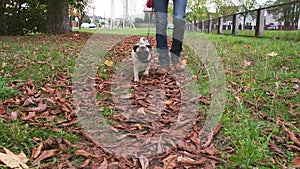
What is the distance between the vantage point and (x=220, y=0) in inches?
1161

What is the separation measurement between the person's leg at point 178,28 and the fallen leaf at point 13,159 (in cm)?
196

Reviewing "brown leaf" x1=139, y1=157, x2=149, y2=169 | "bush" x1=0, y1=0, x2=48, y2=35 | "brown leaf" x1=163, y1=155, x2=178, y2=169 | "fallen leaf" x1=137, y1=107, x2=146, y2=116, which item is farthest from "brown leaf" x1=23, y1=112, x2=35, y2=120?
"bush" x1=0, y1=0, x2=48, y2=35

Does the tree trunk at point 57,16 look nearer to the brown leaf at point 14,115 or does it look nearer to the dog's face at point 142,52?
the dog's face at point 142,52

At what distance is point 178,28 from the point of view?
10.6 ft

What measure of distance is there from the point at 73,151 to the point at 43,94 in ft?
3.12

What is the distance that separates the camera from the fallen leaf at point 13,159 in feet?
4.23

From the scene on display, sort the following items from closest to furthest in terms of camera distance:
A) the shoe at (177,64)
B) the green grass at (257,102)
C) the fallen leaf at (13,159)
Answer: the fallen leaf at (13,159), the green grass at (257,102), the shoe at (177,64)

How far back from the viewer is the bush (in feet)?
29.5

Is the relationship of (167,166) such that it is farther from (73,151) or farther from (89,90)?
(89,90)

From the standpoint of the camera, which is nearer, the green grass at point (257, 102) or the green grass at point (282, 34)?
the green grass at point (257, 102)

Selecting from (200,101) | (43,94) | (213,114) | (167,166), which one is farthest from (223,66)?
(167,166)

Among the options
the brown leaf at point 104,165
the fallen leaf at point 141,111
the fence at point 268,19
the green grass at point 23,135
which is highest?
the fence at point 268,19

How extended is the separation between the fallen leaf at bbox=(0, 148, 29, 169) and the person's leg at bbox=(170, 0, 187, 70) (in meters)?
1.96

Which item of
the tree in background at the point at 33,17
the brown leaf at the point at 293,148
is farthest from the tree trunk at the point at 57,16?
the brown leaf at the point at 293,148
